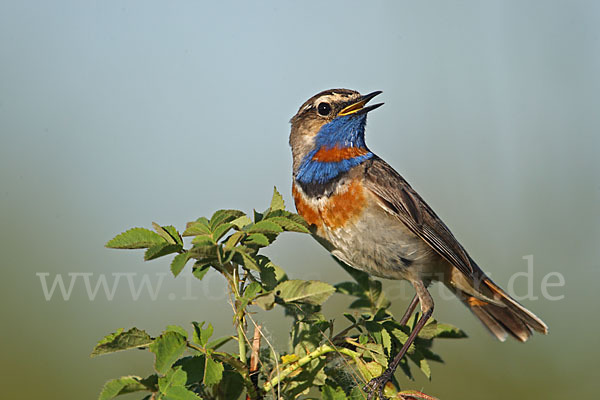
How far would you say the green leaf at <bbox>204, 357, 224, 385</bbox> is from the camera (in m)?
1.81

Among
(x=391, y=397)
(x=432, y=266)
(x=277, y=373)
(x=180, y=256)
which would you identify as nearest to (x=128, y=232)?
(x=180, y=256)

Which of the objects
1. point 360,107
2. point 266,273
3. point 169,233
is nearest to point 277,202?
point 266,273

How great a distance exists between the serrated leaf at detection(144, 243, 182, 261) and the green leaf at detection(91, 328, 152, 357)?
0.81 feet

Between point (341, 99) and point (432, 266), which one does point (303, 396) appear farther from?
point (341, 99)

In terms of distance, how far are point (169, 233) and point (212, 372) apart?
504mm

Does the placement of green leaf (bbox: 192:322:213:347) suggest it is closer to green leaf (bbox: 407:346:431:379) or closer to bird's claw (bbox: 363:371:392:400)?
bird's claw (bbox: 363:371:392:400)

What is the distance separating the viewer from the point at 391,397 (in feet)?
7.25

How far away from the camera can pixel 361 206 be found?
11.5ft

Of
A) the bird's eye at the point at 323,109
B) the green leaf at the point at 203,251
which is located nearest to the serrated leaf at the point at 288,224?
the green leaf at the point at 203,251

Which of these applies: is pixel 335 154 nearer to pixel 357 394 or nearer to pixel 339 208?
pixel 339 208

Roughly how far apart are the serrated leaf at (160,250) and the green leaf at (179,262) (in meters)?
0.05

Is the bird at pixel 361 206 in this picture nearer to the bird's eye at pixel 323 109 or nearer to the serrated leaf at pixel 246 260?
the bird's eye at pixel 323 109

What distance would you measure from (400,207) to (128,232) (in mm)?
2068

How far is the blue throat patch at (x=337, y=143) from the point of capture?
362 centimetres
